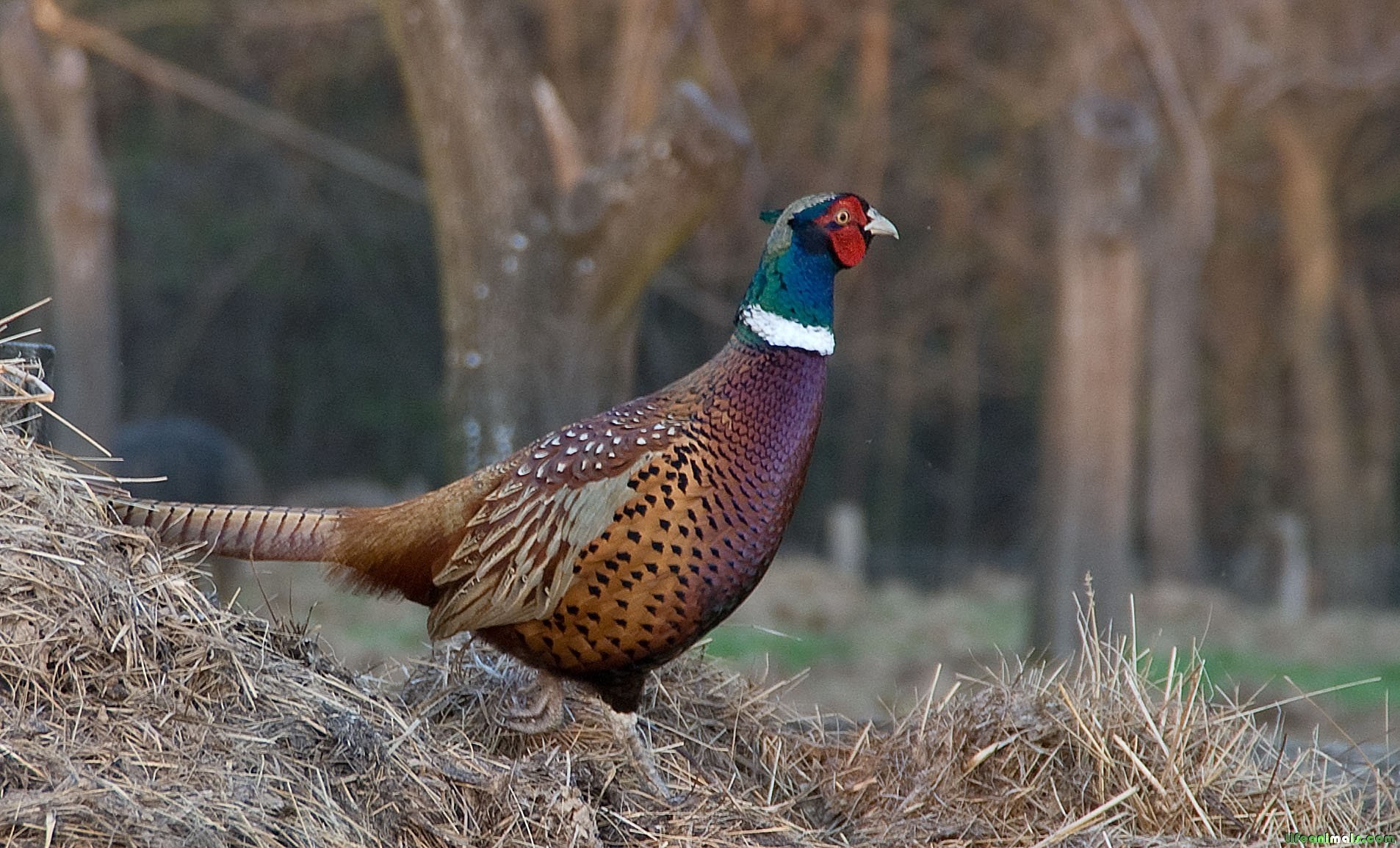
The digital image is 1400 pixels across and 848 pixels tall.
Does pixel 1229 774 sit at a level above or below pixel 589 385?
below

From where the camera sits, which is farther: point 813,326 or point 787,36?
point 787,36

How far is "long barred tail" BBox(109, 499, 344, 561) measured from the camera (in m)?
3.34

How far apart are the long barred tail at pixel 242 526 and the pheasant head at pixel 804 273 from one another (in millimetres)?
1169

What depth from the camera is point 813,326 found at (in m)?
3.52

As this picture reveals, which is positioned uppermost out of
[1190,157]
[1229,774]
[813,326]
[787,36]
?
[787,36]

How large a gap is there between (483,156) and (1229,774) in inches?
150

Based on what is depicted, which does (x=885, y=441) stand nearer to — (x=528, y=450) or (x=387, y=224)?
(x=387, y=224)

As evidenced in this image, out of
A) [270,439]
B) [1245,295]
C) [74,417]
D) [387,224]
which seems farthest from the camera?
[1245,295]

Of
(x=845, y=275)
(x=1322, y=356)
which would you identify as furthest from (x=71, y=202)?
(x=1322, y=356)

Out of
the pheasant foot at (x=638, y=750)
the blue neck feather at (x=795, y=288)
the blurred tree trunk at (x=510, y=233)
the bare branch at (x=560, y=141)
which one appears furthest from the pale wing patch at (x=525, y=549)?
the bare branch at (x=560, y=141)

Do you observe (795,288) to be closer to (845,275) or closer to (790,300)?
(790,300)

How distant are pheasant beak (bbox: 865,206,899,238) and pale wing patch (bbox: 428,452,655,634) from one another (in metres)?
0.81

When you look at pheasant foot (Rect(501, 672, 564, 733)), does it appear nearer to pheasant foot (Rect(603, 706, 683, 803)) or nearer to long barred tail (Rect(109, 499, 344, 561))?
pheasant foot (Rect(603, 706, 683, 803))

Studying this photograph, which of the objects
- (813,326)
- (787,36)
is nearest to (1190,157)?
Result: (813,326)
